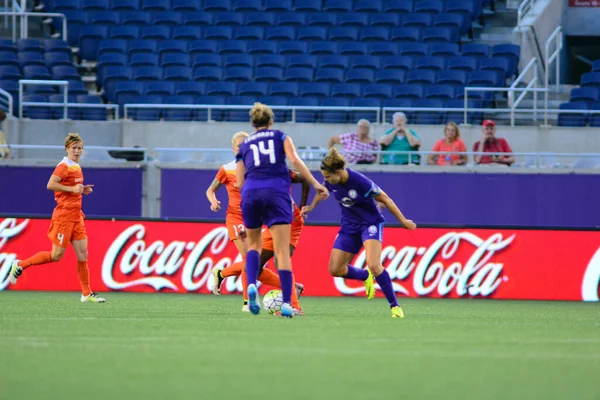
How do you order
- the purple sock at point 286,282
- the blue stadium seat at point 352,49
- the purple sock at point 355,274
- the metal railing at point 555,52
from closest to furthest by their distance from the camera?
the purple sock at point 286,282, the purple sock at point 355,274, the blue stadium seat at point 352,49, the metal railing at point 555,52

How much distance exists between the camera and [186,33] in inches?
979

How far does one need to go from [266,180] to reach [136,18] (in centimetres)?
1580

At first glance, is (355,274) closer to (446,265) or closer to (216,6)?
(446,265)

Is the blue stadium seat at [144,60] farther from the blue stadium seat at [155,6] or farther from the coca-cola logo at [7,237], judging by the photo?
the coca-cola logo at [7,237]

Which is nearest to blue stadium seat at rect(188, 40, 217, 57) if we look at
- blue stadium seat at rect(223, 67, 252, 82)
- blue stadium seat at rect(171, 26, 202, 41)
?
blue stadium seat at rect(171, 26, 202, 41)

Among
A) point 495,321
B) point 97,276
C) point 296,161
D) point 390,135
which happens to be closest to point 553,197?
point 390,135

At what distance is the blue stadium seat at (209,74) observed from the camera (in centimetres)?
2353

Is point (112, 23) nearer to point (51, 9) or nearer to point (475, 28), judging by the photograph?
point (51, 9)

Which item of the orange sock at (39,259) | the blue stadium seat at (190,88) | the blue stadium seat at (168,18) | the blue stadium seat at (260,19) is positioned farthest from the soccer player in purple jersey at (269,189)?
the blue stadium seat at (168,18)

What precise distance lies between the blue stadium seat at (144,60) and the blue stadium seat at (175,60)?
16 centimetres

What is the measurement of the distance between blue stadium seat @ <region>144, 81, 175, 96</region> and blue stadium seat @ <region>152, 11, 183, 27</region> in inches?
106

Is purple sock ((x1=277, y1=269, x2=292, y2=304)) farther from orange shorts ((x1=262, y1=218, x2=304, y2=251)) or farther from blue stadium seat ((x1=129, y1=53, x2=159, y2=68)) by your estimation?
blue stadium seat ((x1=129, y1=53, x2=159, y2=68))

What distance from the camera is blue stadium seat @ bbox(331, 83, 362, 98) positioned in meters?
23.0

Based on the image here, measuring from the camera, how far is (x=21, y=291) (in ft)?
55.1
